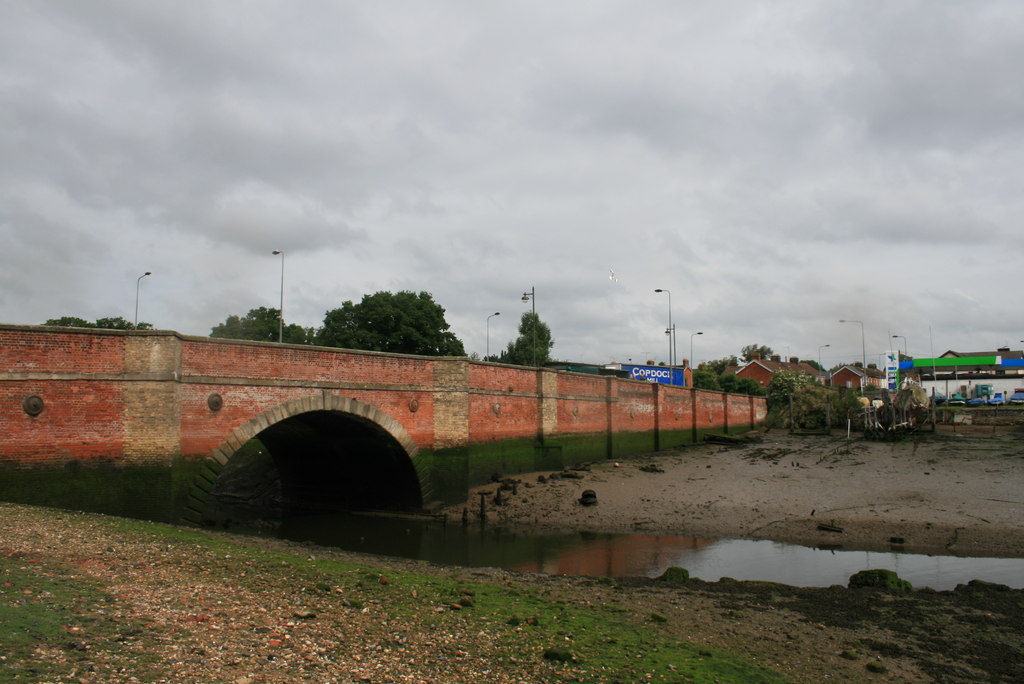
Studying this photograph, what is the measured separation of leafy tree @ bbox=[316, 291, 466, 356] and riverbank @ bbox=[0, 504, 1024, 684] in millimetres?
41984

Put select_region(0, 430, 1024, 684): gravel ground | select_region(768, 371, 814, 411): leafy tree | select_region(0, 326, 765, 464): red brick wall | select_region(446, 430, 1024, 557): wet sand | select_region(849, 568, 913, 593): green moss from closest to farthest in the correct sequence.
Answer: select_region(0, 430, 1024, 684): gravel ground → select_region(849, 568, 913, 593): green moss → select_region(0, 326, 765, 464): red brick wall → select_region(446, 430, 1024, 557): wet sand → select_region(768, 371, 814, 411): leafy tree

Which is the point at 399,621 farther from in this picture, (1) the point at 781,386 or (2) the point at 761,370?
(2) the point at 761,370

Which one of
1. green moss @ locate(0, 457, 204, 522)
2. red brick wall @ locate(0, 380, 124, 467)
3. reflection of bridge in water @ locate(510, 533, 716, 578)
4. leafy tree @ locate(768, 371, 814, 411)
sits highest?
leafy tree @ locate(768, 371, 814, 411)

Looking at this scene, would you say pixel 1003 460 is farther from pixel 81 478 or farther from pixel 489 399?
pixel 81 478

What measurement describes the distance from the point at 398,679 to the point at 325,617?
232 centimetres

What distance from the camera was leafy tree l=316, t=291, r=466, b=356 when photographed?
56625mm

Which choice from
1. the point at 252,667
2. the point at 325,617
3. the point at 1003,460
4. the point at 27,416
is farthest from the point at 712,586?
the point at 1003,460

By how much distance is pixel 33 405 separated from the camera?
15984 millimetres

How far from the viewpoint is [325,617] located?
909 centimetres

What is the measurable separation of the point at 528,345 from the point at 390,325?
1709cm

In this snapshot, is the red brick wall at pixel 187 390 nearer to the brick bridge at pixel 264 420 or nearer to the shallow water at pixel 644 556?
the brick bridge at pixel 264 420

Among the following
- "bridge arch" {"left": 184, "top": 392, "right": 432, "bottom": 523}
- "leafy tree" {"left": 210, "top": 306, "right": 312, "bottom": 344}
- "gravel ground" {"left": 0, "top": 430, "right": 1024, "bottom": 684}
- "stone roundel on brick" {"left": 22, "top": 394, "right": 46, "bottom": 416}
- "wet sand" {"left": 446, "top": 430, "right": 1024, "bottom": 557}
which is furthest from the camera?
"leafy tree" {"left": 210, "top": 306, "right": 312, "bottom": 344}

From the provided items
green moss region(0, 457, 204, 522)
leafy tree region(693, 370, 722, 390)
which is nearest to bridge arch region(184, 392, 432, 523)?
green moss region(0, 457, 204, 522)

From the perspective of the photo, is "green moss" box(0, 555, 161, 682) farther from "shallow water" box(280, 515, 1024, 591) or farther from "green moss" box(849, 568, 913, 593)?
"green moss" box(849, 568, 913, 593)
